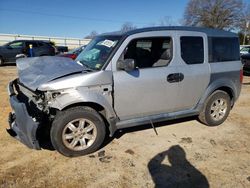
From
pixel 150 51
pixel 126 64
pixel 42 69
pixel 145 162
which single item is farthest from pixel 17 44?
pixel 145 162

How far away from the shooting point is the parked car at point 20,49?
16.0 m

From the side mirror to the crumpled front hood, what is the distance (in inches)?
22.9

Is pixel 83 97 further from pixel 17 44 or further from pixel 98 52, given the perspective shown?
pixel 17 44

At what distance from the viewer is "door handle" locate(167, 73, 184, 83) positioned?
14.0ft

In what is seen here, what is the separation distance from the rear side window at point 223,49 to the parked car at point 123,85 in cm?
2

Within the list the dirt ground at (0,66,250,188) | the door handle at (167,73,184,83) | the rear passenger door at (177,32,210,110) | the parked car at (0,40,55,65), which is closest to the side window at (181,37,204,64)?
the rear passenger door at (177,32,210,110)

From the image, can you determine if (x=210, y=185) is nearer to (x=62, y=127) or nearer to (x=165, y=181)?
(x=165, y=181)

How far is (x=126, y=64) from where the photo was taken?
12.4 ft

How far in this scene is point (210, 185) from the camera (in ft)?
10.5

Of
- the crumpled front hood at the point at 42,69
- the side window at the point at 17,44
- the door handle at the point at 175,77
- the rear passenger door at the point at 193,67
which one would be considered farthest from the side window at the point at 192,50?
the side window at the point at 17,44

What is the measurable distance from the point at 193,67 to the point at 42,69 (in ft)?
8.51

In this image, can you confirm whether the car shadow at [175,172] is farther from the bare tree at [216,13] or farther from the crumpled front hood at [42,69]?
the bare tree at [216,13]

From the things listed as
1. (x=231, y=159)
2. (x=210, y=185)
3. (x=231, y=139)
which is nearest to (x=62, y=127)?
(x=210, y=185)

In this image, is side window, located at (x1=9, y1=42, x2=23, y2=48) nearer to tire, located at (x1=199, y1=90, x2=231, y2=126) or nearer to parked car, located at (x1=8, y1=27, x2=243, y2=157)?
parked car, located at (x1=8, y1=27, x2=243, y2=157)
